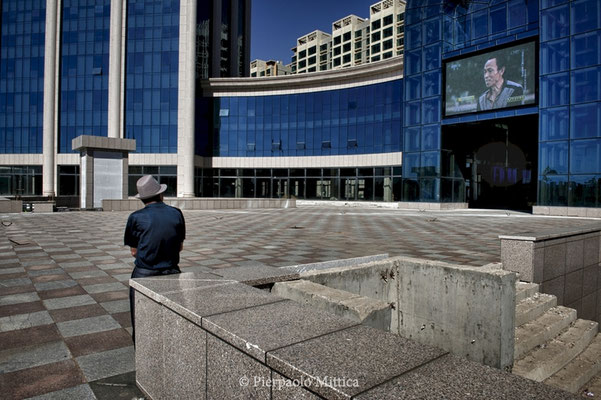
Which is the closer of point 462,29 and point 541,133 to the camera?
point 541,133

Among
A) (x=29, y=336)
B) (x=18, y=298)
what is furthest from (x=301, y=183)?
(x=29, y=336)

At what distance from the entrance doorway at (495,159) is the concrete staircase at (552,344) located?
94.7 feet

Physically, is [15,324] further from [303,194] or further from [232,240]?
[303,194]

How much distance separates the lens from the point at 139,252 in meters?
3.86

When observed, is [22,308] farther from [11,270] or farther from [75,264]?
[75,264]

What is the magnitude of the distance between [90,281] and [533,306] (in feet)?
23.5

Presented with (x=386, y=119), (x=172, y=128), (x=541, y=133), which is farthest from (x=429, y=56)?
(x=172, y=128)

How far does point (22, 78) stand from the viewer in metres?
48.0

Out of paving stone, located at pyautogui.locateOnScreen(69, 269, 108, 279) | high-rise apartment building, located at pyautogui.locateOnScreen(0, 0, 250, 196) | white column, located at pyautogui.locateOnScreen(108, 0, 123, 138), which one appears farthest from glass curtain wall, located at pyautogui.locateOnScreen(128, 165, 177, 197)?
paving stone, located at pyautogui.locateOnScreen(69, 269, 108, 279)

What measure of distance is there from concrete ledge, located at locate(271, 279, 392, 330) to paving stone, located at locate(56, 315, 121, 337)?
214 centimetres

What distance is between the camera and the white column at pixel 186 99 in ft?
152

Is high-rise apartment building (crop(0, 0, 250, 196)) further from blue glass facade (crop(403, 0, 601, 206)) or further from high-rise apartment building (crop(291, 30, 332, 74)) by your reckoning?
high-rise apartment building (crop(291, 30, 332, 74))

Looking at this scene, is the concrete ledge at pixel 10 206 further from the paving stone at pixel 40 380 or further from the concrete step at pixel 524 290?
the concrete step at pixel 524 290

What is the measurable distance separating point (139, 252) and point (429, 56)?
37.0m
